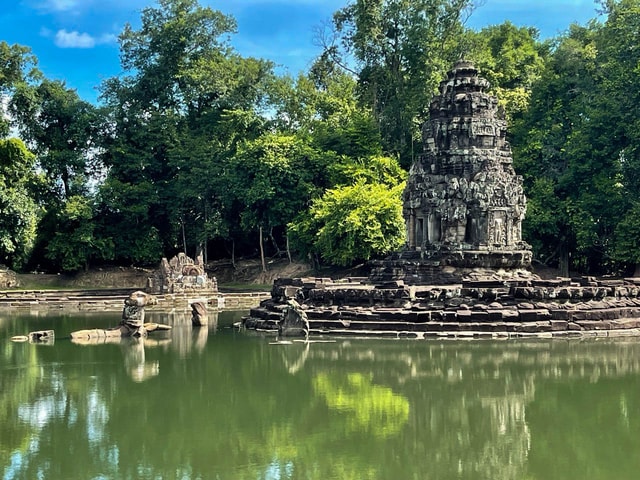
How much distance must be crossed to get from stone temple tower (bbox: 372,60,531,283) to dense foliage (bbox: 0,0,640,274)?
7.82 meters

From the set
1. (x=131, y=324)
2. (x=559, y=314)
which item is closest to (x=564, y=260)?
A: (x=559, y=314)

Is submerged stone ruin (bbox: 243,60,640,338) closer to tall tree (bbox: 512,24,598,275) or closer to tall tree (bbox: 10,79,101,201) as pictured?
tall tree (bbox: 512,24,598,275)

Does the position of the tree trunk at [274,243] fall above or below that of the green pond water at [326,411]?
above

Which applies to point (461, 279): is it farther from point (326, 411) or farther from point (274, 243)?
point (274, 243)

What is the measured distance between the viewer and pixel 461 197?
23.3 m

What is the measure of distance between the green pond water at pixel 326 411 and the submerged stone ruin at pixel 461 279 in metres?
1.02

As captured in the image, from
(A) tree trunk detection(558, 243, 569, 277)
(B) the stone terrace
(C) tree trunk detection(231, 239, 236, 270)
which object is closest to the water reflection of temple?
(B) the stone terrace

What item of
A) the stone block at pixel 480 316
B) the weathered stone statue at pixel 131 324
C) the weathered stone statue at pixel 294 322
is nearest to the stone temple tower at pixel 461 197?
the stone block at pixel 480 316

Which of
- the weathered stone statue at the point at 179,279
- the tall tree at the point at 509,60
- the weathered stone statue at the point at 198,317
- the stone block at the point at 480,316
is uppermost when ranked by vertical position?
the tall tree at the point at 509,60

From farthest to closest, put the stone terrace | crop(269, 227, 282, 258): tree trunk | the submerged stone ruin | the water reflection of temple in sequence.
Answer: crop(269, 227, 282, 258): tree trunk → the submerged stone ruin → the stone terrace → the water reflection of temple

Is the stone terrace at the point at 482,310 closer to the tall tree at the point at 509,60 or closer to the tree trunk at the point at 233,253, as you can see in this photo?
the tall tree at the point at 509,60

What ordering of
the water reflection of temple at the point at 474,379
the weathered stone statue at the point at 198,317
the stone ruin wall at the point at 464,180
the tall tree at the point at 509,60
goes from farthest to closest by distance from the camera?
the tall tree at the point at 509,60
the stone ruin wall at the point at 464,180
the weathered stone statue at the point at 198,317
the water reflection of temple at the point at 474,379

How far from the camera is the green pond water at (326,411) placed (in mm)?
7742

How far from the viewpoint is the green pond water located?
774 centimetres
